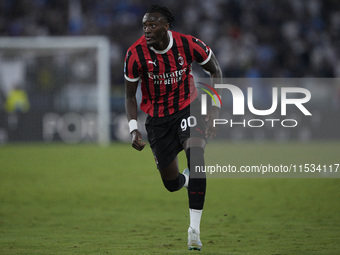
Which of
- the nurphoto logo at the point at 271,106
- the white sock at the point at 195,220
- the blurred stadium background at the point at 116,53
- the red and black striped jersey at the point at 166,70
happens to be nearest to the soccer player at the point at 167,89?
the red and black striped jersey at the point at 166,70

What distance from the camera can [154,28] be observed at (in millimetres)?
6223

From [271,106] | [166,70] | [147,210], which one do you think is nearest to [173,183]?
[166,70]

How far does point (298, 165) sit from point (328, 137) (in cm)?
578

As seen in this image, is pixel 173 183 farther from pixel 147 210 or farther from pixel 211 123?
pixel 147 210

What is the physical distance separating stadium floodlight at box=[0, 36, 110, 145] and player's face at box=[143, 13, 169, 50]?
13.8 m

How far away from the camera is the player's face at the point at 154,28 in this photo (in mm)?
6211

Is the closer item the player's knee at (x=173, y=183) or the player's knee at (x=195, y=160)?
the player's knee at (x=195, y=160)

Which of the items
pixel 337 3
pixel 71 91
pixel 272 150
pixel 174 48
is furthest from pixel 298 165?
pixel 337 3

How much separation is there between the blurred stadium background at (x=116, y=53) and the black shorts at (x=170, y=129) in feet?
44.6

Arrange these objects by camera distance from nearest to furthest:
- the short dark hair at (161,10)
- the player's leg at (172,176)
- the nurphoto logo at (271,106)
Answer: the short dark hair at (161,10) → the player's leg at (172,176) → the nurphoto logo at (271,106)

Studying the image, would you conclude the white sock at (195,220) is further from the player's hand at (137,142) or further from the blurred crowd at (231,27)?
the blurred crowd at (231,27)

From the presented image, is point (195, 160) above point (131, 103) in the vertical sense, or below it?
below

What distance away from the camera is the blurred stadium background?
795 inches

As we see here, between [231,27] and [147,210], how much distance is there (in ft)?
51.7
